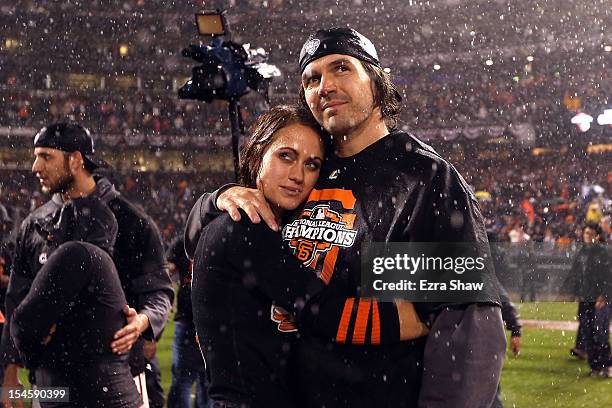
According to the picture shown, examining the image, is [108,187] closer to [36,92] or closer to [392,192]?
[392,192]

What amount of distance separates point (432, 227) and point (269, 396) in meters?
0.62

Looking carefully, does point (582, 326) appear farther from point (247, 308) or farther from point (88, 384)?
point (247, 308)

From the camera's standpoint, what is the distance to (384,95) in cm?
232

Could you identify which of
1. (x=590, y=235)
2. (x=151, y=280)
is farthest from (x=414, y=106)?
(x=151, y=280)

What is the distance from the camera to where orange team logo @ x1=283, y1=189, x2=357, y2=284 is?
2096mm

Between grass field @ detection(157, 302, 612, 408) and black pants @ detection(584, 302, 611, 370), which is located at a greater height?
black pants @ detection(584, 302, 611, 370)

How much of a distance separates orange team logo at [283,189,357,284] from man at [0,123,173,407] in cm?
158

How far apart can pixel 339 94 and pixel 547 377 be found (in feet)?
21.4

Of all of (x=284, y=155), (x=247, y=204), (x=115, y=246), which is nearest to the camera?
(x=247, y=204)

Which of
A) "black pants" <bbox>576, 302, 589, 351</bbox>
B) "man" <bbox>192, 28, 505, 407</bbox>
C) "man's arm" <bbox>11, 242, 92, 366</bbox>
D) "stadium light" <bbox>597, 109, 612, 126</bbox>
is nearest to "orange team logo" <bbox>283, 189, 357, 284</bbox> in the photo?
"man" <bbox>192, 28, 505, 407</bbox>

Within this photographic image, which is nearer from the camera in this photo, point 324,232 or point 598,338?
point 324,232

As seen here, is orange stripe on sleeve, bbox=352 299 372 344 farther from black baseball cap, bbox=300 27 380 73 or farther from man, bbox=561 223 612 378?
man, bbox=561 223 612 378

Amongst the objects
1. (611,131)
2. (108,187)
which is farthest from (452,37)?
(108,187)

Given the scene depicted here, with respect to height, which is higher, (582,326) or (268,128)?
(268,128)
